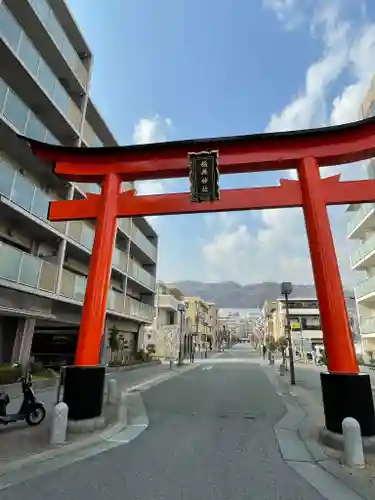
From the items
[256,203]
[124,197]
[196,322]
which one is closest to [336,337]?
[256,203]

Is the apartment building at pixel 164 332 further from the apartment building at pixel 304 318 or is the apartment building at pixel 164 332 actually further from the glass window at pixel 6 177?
the glass window at pixel 6 177

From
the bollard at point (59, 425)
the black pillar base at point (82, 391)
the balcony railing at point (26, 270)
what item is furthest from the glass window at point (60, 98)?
the bollard at point (59, 425)

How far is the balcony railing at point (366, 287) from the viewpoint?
25250 millimetres

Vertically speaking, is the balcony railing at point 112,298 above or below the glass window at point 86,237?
below

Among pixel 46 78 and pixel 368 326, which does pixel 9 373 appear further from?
pixel 368 326

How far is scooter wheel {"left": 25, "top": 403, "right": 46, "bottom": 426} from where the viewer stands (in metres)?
7.55

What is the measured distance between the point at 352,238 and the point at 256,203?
25640 millimetres

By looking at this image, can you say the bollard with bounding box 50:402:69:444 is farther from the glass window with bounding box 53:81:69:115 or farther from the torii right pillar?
the glass window with bounding box 53:81:69:115

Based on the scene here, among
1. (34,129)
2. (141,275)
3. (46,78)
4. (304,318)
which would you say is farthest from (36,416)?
(304,318)

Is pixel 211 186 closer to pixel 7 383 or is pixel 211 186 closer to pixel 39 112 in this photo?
→ pixel 7 383

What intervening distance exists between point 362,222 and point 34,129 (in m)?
23.9

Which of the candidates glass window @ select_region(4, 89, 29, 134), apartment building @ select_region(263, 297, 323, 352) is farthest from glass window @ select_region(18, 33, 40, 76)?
apartment building @ select_region(263, 297, 323, 352)

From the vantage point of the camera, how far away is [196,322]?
65.5 metres

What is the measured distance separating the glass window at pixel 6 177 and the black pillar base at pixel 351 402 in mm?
11791
